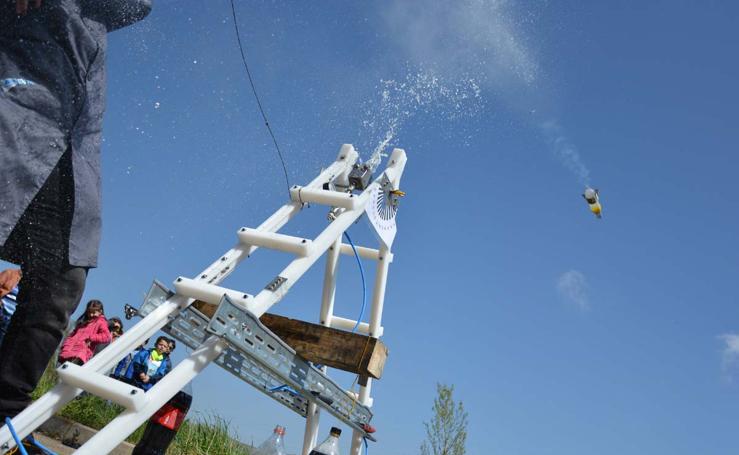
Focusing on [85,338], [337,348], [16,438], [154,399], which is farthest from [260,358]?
[85,338]

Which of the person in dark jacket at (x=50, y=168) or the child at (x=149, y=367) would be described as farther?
the child at (x=149, y=367)

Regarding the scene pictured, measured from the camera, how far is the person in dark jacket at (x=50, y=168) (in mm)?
2271

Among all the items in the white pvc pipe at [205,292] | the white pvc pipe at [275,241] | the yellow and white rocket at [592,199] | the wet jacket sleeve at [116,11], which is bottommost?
the white pvc pipe at [205,292]

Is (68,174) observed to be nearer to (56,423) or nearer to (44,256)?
(44,256)

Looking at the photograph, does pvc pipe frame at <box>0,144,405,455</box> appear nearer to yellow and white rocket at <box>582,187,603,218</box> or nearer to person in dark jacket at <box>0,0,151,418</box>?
person in dark jacket at <box>0,0,151,418</box>

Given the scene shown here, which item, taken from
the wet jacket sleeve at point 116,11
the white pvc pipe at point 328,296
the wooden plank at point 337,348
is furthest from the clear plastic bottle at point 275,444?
the wet jacket sleeve at point 116,11

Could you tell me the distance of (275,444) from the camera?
394 centimetres

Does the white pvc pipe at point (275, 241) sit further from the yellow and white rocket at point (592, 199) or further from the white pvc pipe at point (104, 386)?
the yellow and white rocket at point (592, 199)

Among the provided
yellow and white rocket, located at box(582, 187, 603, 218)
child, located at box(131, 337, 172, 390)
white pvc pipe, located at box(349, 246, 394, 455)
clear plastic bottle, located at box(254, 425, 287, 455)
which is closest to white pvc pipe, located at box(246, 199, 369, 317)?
white pvc pipe, located at box(349, 246, 394, 455)

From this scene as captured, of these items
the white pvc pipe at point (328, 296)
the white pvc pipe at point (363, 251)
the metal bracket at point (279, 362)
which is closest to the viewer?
the metal bracket at point (279, 362)

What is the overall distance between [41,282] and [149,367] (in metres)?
2.63

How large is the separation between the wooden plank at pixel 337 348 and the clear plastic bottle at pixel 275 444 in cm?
109

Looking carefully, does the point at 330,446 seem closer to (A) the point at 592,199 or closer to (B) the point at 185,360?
(B) the point at 185,360

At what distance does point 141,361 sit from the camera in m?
4.98
